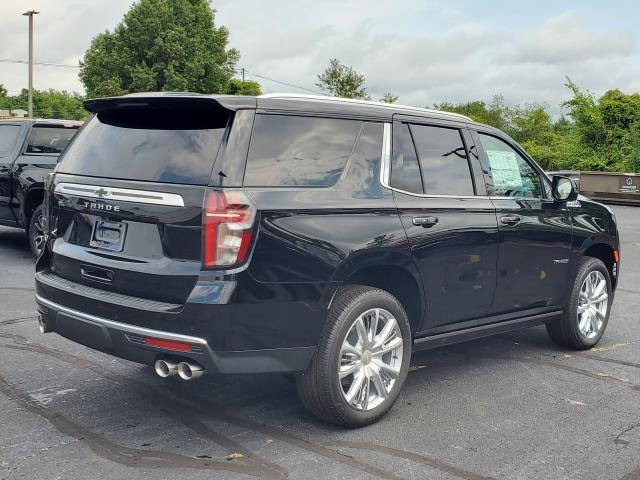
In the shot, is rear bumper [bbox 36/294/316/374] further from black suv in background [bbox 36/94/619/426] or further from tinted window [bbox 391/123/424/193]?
tinted window [bbox 391/123/424/193]

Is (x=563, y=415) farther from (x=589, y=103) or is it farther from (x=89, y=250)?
(x=589, y=103)

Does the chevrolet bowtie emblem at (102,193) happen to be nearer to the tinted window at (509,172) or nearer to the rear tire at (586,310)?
the tinted window at (509,172)

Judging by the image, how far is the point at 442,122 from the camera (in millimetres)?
5000

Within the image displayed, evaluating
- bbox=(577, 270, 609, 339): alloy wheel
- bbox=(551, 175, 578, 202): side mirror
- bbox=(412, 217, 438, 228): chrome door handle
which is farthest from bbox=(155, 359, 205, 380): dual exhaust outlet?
bbox=(577, 270, 609, 339): alloy wheel

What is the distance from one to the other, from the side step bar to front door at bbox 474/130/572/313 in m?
0.09

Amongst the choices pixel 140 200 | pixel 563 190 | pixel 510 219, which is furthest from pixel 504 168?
pixel 140 200

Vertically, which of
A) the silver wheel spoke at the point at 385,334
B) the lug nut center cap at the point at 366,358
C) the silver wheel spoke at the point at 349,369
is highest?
the silver wheel spoke at the point at 385,334

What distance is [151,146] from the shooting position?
400cm

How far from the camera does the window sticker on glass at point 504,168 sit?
17.4ft

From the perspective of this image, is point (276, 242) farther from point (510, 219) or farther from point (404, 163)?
point (510, 219)

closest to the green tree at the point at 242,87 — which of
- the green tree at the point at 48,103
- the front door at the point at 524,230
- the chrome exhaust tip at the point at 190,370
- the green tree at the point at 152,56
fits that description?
the green tree at the point at 152,56

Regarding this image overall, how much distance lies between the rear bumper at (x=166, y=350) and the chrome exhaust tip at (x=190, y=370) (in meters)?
0.04

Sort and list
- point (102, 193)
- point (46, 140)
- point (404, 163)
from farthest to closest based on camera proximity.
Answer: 1. point (46, 140)
2. point (404, 163)
3. point (102, 193)

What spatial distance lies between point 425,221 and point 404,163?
388mm
